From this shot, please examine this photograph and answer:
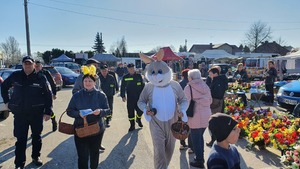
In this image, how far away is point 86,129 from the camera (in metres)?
3.42

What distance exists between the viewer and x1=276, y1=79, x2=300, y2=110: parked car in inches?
338

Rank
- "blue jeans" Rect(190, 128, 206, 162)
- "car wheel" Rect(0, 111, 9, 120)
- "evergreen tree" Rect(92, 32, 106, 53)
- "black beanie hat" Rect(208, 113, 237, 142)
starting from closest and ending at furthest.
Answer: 1. "black beanie hat" Rect(208, 113, 237, 142)
2. "blue jeans" Rect(190, 128, 206, 162)
3. "car wheel" Rect(0, 111, 9, 120)
4. "evergreen tree" Rect(92, 32, 106, 53)

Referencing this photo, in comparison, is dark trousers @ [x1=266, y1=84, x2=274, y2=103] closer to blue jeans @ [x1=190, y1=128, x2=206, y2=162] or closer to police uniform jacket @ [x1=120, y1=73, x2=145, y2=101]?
police uniform jacket @ [x1=120, y1=73, x2=145, y2=101]

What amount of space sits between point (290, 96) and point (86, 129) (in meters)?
7.93

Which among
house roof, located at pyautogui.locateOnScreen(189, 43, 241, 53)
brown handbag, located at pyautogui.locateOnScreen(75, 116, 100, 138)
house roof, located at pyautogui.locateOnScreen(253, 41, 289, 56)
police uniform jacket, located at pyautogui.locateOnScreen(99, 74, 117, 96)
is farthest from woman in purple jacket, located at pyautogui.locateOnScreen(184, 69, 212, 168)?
house roof, located at pyautogui.locateOnScreen(189, 43, 241, 53)

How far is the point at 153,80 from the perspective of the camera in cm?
376

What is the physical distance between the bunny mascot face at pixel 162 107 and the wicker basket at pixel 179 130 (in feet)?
0.56

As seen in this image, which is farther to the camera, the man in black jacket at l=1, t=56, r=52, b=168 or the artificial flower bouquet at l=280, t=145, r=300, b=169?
the man in black jacket at l=1, t=56, r=52, b=168

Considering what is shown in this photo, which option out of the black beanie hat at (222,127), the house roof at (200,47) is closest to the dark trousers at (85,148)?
the black beanie hat at (222,127)

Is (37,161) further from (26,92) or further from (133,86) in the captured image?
(133,86)

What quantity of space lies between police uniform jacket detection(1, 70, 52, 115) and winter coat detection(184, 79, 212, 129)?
8.45 feet

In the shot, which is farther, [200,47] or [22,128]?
[200,47]

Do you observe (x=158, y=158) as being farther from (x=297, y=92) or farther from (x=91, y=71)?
(x=297, y=92)

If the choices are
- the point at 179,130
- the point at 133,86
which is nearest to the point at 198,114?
the point at 179,130
